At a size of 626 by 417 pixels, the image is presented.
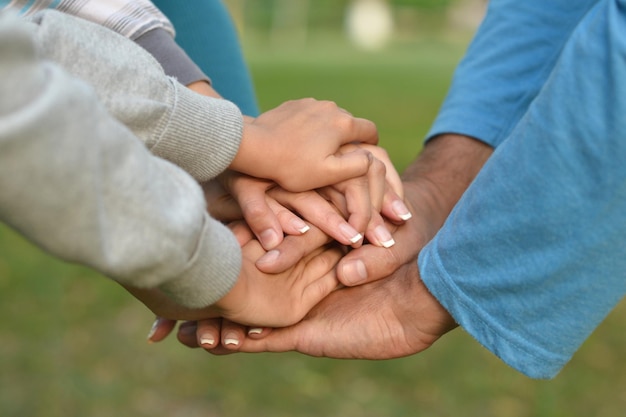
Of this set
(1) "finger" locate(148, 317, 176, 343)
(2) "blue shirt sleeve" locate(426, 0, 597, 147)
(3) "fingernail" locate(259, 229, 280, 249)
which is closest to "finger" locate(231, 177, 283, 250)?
(3) "fingernail" locate(259, 229, 280, 249)

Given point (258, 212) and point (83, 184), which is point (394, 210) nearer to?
point (258, 212)

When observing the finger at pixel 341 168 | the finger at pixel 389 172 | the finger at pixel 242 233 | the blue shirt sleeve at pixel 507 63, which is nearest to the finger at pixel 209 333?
the finger at pixel 242 233

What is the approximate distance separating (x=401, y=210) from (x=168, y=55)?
0.38m

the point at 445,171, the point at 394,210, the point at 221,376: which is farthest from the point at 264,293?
the point at 221,376

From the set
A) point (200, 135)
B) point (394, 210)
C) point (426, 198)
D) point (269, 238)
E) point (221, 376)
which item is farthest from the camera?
point (221, 376)

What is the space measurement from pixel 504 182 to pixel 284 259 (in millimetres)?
285

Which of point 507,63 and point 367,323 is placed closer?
point 367,323

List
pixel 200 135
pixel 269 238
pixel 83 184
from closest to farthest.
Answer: pixel 83 184
pixel 200 135
pixel 269 238

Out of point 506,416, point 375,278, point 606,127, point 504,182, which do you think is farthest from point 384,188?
point 506,416

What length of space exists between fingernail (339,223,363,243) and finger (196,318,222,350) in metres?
0.20

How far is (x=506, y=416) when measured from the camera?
7.05 feet

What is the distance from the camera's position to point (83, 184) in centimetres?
74

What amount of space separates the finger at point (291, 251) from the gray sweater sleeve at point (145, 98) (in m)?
0.12

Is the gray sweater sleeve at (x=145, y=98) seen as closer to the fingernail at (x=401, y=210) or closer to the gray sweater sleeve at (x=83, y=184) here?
the gray sweater sleeve at (x=83, y=184)
